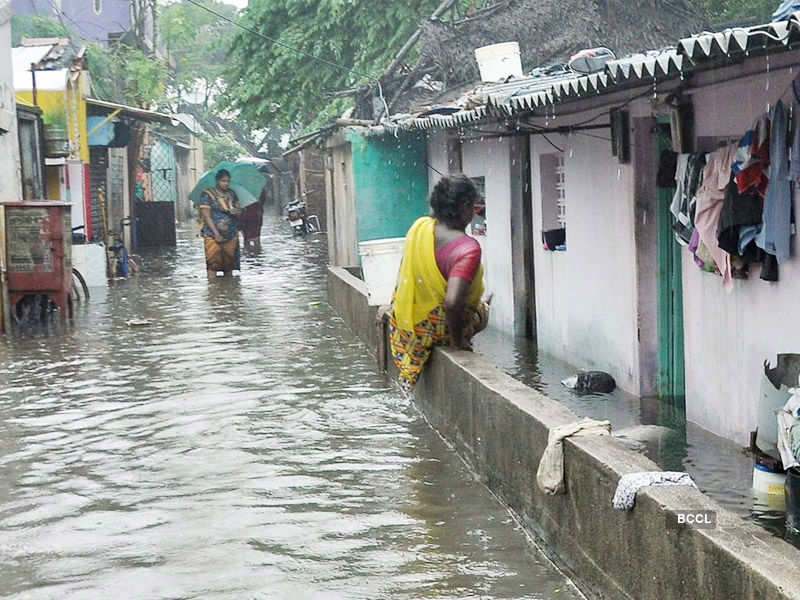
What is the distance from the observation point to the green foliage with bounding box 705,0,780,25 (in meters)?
21.5

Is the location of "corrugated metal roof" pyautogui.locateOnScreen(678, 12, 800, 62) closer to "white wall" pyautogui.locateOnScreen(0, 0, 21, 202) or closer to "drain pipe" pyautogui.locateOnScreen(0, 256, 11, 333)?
"drain pipe" pyautogui.locateOnScreen(0, 256, 11, 333)

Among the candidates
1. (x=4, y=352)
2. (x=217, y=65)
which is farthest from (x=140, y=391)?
(x=217, y=65)

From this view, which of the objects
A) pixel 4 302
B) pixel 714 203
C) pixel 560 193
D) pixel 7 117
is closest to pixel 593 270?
pixel 560 193

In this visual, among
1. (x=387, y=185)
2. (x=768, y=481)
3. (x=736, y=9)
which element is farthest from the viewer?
(x=736, y=9)

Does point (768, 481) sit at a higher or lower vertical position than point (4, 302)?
lower

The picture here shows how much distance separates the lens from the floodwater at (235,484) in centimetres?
596

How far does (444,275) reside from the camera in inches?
348

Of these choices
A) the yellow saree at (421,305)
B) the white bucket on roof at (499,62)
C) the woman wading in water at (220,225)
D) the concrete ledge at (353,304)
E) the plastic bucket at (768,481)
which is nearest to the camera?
the plastic bucket at (768,481)

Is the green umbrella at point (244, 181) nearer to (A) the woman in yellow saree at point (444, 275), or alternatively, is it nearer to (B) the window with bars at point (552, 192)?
(B) the window with bars at point (552, 192)

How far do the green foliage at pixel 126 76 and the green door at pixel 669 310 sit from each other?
22690 mm

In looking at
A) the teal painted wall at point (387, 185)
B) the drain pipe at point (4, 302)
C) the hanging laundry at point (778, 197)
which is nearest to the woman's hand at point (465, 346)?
the hanging laundry at point (778, 197)

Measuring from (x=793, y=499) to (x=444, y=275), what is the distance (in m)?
3.73

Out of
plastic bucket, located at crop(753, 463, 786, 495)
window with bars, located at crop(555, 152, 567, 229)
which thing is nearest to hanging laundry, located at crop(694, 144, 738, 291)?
plastic bucket, located at crop(753, 463, 786, 495)

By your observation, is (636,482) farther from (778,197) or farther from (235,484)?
(235,484)
